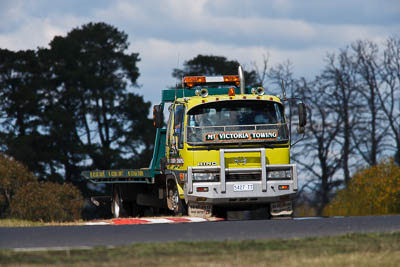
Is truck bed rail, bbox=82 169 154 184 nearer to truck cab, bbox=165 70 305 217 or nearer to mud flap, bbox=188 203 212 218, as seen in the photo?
truck cab, bbox=165 70 305 217

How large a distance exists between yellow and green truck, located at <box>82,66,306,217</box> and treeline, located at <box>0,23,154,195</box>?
34.5 m

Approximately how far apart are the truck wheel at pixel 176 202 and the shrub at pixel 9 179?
761 inches

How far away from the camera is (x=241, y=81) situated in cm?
2086

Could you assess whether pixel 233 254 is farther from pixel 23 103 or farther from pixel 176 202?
pixel 23 103

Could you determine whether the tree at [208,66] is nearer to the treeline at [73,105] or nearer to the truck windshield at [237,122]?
the treeline at [73,105]

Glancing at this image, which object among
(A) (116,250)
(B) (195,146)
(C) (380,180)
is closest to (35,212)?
(C) (380,180)

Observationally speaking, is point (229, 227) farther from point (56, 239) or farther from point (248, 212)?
point (248, 212)

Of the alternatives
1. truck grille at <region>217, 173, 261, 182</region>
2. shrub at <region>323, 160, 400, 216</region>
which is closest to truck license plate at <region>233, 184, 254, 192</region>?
truck grille at <region>217, 173, 261, 182</region>

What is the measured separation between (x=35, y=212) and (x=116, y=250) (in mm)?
29737

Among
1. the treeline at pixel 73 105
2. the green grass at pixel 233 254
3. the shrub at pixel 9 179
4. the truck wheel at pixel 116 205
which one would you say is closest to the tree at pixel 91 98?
the treeline at pixel 73 105

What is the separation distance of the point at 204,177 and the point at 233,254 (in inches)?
345

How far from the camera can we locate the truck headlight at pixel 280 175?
740 inches

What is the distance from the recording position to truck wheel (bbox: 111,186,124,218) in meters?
25.3

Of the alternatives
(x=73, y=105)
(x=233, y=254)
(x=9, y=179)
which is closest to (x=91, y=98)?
(x=73, y=105)
